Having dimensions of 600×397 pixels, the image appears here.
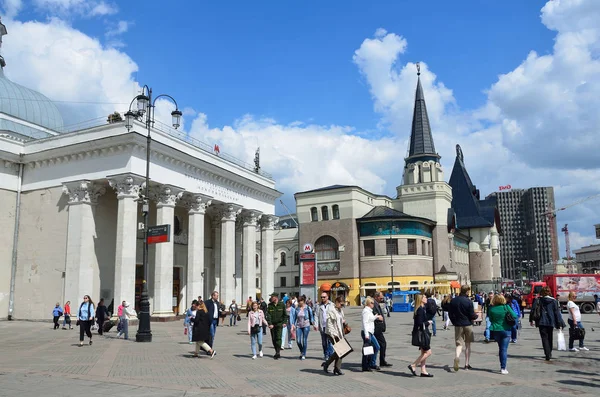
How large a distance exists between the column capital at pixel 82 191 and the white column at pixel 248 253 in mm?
12579

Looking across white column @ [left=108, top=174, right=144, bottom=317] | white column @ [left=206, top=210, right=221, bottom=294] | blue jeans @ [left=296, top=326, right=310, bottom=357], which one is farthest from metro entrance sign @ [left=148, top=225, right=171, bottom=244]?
white column @ [left=206, top=210, right=221, bottom=294]

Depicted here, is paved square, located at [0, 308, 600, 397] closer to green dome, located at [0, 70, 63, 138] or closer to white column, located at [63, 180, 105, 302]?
white column, located at [63, 180, 105, 302]

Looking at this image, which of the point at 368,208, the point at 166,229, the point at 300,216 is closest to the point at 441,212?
the point at 368,208

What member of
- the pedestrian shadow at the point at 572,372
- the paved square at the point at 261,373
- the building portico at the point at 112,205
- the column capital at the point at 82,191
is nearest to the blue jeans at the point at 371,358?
the paved square at the point at 261,373

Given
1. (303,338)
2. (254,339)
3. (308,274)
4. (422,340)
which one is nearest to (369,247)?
(308,274)

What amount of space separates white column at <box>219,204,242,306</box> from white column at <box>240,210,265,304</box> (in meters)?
1.87

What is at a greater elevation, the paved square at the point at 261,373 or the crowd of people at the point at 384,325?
the crowd of people at the point at 384,325

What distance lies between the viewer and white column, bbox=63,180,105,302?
28.0 m

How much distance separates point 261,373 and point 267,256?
30436 mm

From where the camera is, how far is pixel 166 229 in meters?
20.8

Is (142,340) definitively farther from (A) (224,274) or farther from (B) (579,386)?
(A) (224,274)

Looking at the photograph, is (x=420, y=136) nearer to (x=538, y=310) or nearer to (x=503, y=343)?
(x=538, y=310)

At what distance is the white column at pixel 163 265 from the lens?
29359 mm

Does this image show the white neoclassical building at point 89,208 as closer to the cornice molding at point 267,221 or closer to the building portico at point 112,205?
the building portico at point 112,205
